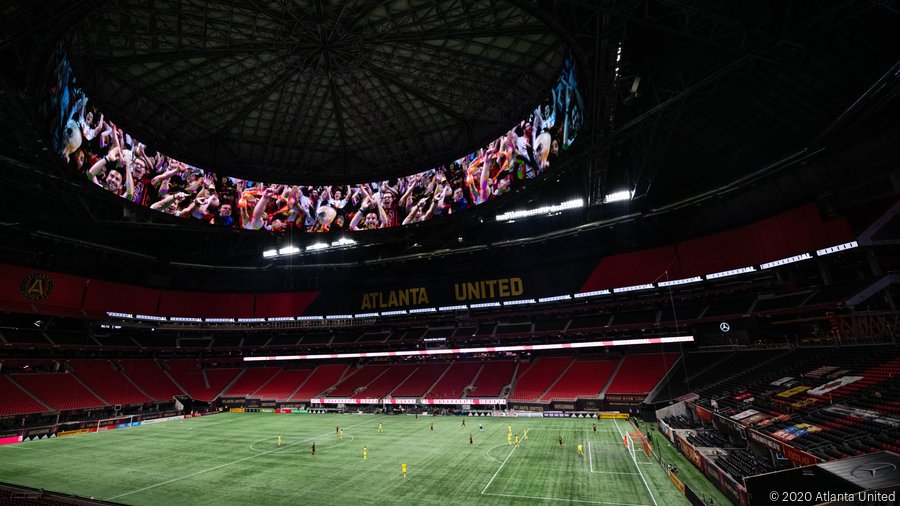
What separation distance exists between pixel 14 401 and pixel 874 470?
6932 cm

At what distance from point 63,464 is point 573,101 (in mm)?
46419

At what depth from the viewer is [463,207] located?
1704 inches

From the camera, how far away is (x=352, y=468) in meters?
27.2

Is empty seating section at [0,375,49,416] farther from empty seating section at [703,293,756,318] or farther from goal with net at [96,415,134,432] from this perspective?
empty seating section at [703,293,756,318]

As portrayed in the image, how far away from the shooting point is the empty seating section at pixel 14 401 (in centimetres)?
4236

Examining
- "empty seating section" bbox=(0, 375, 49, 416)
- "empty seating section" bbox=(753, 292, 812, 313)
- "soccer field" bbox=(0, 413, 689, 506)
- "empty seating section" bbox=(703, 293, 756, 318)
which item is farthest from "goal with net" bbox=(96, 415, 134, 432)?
"empty seating section" bbox=(753, 292, 812, 313)

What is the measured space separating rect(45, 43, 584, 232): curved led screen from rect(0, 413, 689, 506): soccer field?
22.6 m

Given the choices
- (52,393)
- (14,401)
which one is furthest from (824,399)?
(52,393)

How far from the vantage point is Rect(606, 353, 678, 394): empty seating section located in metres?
45.1

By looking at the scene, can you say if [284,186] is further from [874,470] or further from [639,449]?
[874,470]

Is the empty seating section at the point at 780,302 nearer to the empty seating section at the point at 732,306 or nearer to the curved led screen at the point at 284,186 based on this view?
the empty seating section at the point at 732,306

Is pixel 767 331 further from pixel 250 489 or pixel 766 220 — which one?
pixel 250 489

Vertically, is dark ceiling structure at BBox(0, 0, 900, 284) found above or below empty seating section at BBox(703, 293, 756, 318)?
above

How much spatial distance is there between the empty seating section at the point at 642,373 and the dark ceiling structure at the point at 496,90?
1514 cm
